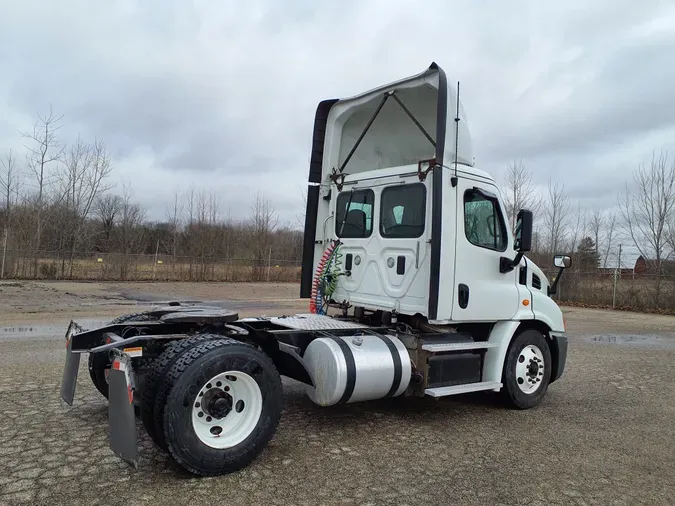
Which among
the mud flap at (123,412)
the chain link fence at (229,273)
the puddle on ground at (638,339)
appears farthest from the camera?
the chain link fence at (229,273)

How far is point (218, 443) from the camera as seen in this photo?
409cm

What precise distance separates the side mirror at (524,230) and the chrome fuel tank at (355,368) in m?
1.96

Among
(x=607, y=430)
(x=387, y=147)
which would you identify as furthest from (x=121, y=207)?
(x=607, y=430)

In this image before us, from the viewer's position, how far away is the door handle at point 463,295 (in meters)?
5.75

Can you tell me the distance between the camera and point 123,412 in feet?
12.4

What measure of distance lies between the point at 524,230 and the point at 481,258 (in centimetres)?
60

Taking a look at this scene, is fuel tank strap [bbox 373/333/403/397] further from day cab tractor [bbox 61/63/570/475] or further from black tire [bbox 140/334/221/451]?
black tire [bbox 140/334/221/451]

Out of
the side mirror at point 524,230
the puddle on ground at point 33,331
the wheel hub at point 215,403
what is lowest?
the puddle on ground at point 33,331

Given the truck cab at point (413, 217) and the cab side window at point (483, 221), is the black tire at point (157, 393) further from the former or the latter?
the cab side window at point (483, 221)

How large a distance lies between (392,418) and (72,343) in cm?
332

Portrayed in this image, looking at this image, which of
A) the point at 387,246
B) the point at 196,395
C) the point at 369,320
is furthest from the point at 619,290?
the point at 196,395

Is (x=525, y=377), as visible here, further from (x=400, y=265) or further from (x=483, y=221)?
(x=400, y=265)

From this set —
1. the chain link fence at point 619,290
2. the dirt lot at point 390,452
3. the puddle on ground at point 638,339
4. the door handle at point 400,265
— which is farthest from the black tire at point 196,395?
the chain link fence at point 619,290

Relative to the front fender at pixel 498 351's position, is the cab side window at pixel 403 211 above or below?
above
